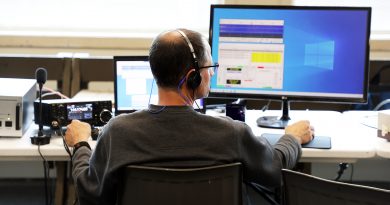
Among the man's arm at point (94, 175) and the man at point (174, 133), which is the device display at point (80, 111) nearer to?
the man's arm at point (94, 175)

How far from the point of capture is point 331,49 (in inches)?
90.6

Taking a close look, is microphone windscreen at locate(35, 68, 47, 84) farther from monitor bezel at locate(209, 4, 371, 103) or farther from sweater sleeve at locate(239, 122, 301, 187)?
sweater sleeve at locate(239, 122, 301, 187)

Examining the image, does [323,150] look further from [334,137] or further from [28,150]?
[28,150]

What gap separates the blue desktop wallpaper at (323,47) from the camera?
228 centimetres

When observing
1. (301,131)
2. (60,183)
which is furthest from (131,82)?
(301,131)

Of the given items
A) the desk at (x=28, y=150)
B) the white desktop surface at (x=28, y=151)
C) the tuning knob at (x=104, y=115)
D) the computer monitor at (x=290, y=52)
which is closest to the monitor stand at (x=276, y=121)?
the computer monitor at (x=290, y=52)

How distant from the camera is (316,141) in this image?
2135mm

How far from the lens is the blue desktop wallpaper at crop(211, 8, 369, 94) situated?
2279 millimetres

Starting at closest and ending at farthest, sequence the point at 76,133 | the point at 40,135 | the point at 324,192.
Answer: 1. the point at 324,192
2. the point at 76,133
3. the point at 40,135

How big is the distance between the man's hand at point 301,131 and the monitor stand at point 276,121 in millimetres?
278

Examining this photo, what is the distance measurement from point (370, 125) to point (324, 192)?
1227mm

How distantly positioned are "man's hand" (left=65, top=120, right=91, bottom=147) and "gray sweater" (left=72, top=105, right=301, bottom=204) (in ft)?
1.18

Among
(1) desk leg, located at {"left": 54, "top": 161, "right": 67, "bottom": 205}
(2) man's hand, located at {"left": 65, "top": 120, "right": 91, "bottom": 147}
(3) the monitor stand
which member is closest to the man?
(2) man's hand, located at {"left": 65, "top": 120, "right": 91, "bottom": 147}

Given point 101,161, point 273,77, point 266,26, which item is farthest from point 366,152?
point 101,161
